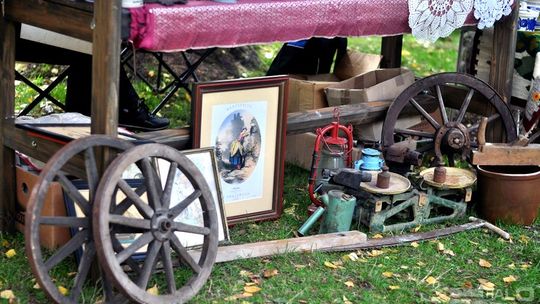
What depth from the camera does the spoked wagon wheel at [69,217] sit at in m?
3.96

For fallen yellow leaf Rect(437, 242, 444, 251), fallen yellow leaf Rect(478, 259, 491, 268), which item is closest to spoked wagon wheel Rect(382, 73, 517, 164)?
fallen yellow leaf Rect(437, 242, 444, 251)

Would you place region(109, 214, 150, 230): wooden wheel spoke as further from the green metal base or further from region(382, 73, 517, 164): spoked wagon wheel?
region(382, 73, 517, 164): spoked wagon wheel

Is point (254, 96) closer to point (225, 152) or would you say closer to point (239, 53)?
point (225, 152)

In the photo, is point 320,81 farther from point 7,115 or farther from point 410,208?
point 7,115

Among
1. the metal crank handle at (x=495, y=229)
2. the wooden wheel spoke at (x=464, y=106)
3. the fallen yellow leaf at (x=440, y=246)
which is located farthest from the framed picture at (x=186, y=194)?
the wooden wheel spoke at (x=464, y=106)

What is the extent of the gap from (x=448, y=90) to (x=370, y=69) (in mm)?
640

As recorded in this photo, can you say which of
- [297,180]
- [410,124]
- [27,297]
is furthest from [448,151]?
[27,297]

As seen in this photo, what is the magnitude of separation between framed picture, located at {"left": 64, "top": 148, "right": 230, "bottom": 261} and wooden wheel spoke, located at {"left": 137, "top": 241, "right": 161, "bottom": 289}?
16.6 inches

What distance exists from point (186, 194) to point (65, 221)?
105cm

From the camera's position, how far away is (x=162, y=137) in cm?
511

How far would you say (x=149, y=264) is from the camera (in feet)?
13.8

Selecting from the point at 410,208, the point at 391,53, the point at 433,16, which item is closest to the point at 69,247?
the point at 410,208

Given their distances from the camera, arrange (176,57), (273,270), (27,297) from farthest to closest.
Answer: (176,57) → (273,270) → (27,297)

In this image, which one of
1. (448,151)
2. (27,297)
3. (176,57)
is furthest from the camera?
(176,57)
